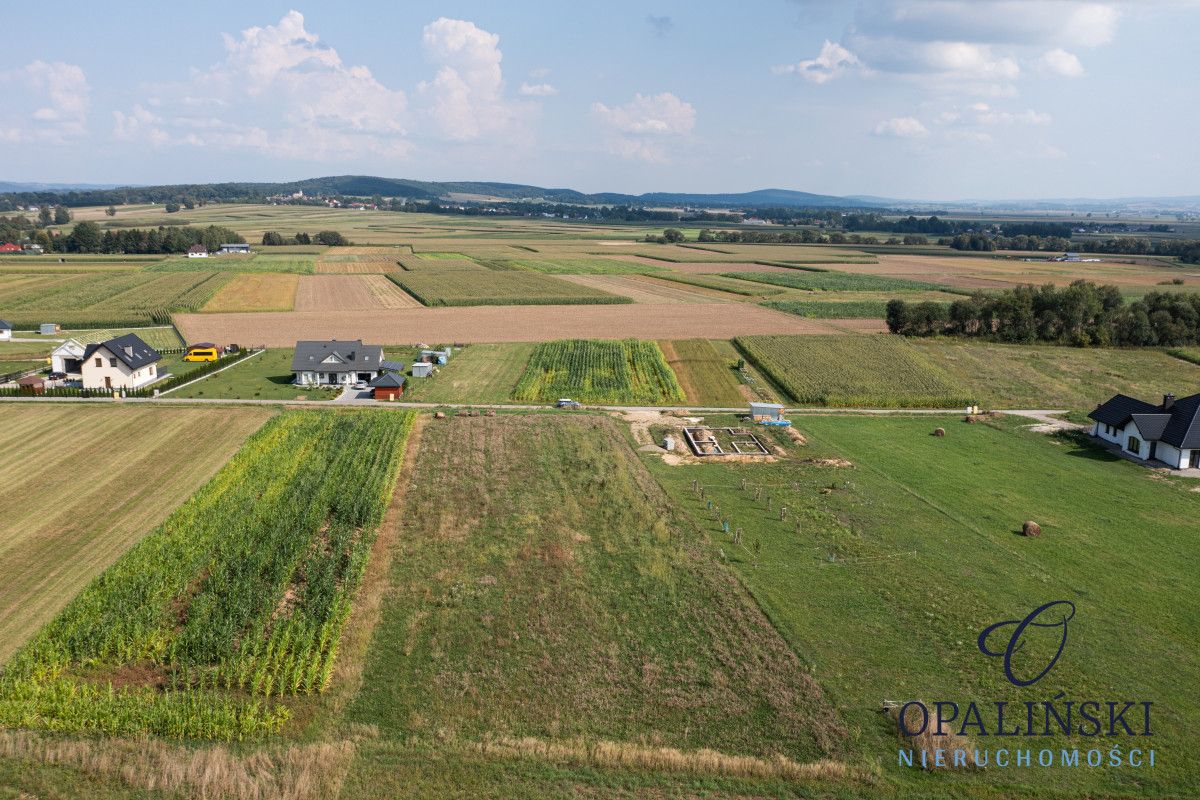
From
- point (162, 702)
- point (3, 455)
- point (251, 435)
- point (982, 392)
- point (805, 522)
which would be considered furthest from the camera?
point (982, 392)

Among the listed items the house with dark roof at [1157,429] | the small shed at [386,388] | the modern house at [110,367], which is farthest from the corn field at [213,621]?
the house with dark roof at [1157,429]

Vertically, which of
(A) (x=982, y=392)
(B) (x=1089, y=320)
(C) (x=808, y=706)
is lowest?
(C) (x=808, y=706)

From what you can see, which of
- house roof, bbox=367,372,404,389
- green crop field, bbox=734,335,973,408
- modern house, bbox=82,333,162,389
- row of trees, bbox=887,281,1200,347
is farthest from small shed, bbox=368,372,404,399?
row of trees, bbox=887,281,1200,347

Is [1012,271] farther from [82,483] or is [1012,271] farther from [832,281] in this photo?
[82,483]

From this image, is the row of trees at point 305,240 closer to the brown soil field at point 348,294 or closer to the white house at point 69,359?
the brown soil field at point 348,294

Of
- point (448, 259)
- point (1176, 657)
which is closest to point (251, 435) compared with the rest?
point (1176, 657)

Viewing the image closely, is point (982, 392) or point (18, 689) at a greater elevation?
point (982, 392)

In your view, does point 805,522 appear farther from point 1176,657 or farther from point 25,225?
point 25,225

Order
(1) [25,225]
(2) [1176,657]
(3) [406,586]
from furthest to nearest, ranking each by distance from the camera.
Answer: (1) [25,225] → (3) [406,586] → (2) [1176,657]
